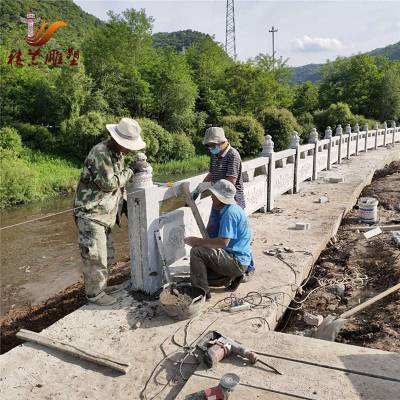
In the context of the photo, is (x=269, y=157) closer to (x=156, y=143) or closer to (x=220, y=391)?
(x=220, y=391)

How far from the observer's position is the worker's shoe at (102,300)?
417cm

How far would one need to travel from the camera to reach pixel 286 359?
3.12m

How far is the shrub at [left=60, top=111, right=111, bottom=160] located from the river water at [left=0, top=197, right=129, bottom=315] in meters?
11.4

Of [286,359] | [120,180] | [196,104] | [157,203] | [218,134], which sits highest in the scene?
[196,104]

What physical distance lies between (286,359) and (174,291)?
1384 millimetres

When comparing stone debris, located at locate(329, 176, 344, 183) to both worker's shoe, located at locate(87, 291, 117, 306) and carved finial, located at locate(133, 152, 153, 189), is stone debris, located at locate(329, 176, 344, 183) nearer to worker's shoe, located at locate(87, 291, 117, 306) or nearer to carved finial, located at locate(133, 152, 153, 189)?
carved finial, located at locate(133, 152, 153, 189)

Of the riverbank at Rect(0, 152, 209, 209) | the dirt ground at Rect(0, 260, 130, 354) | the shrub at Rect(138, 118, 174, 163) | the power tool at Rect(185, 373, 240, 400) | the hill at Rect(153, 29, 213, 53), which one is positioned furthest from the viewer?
the hill at Rect(153, 29, 213, 53)

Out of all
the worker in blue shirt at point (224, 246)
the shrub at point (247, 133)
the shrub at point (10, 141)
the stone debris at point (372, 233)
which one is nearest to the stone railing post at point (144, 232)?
the worker in blue shirt at point (224, 246)

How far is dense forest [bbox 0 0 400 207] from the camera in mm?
25625

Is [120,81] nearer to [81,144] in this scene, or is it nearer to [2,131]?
[81,144]

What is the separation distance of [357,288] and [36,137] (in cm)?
2618

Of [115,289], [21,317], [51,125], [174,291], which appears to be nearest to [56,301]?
[21,317]

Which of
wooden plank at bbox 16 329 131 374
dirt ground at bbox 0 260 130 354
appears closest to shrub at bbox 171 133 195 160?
dirt ground at bbox 0 260 130 354

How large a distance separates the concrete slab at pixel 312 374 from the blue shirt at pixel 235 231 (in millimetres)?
1097
